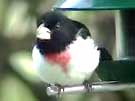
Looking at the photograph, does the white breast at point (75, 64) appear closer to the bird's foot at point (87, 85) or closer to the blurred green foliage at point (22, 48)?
the bird's foot at point (87, 85)

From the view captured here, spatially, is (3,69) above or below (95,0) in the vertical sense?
below

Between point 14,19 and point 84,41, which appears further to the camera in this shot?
point 14,19

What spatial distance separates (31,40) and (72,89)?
1061 mm

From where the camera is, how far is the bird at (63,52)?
223 cm

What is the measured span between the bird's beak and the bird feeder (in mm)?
104

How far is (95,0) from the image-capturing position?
6.73 feet

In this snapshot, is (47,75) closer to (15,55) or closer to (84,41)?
(84,41)

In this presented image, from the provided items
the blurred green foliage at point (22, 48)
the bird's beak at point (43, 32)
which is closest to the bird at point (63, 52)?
the bird's beak at point (43, 32)

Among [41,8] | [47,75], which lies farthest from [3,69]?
[47,75]

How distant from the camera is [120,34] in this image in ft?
7.79

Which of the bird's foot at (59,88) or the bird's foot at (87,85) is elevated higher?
the bird's foot at (87,85)

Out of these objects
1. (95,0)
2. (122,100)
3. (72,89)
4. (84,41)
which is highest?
(95,0)

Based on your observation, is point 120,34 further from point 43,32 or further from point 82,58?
point 43,32

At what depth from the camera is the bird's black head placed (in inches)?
88.7
